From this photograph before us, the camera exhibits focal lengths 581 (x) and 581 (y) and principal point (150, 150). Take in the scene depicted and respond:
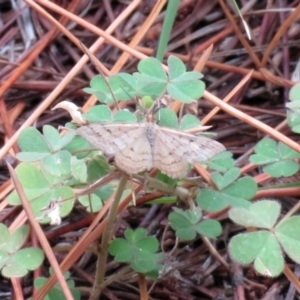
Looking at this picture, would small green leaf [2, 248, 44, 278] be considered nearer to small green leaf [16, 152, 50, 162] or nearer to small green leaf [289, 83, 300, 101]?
small green leaf [16, 152, 50, 162]

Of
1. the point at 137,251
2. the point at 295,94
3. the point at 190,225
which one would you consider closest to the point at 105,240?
the point at 137,251

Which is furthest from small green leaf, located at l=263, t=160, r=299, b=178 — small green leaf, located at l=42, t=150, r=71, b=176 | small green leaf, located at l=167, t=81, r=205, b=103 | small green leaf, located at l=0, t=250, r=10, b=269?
small green leaf, located at l=0, t=250, r=10, b=269

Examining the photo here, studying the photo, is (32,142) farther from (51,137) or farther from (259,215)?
(259,215)

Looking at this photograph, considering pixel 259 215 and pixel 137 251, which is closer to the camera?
pixel 259 215

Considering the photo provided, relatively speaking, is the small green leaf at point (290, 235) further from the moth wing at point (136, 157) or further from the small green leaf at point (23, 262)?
the small green leaf at point (23, 262)

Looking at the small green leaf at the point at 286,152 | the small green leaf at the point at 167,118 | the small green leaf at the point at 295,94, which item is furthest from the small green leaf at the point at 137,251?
the small green leaf at the point at 295,94
